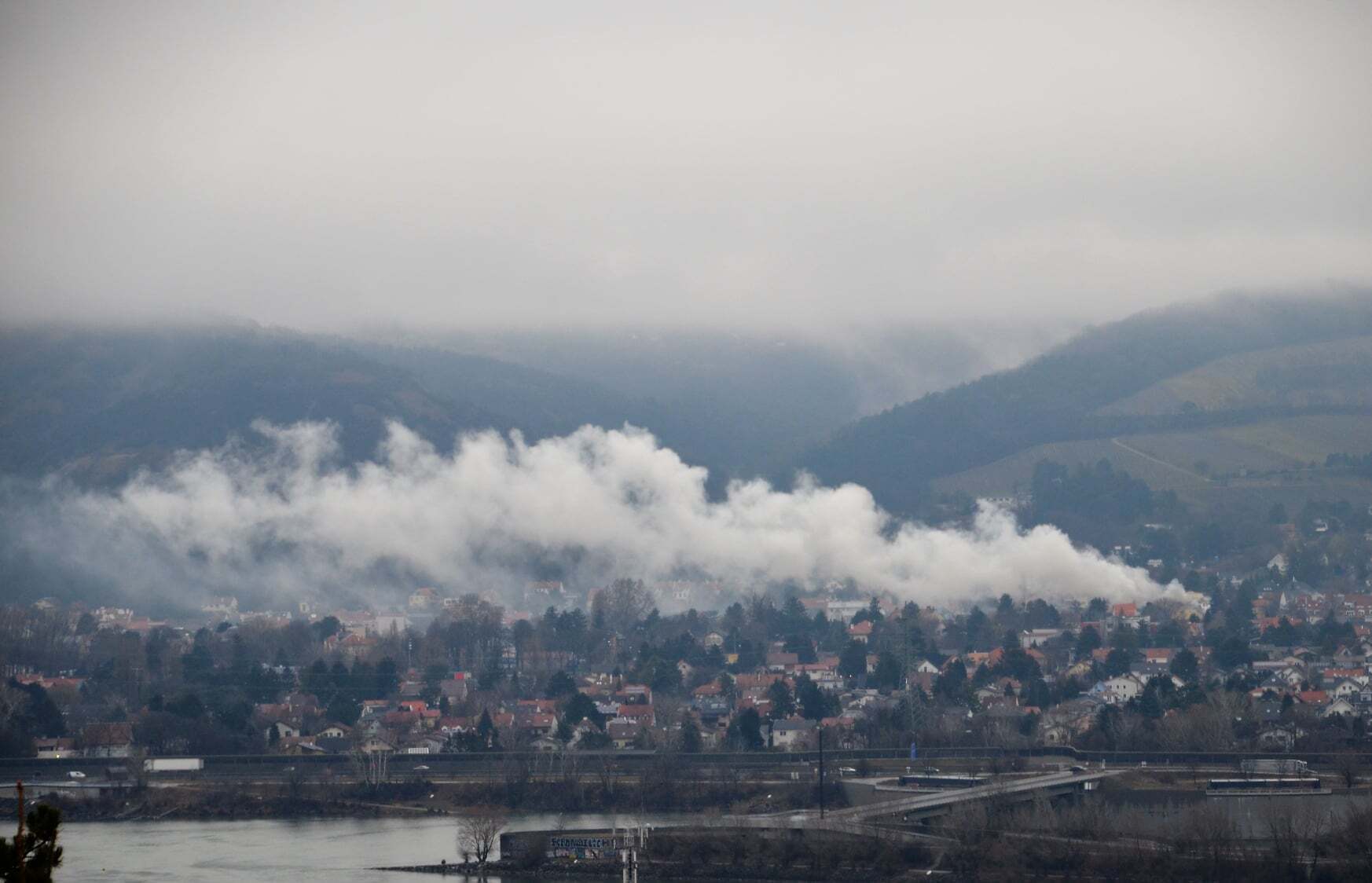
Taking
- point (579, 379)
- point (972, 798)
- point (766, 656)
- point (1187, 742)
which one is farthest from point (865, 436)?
point (972, 798)

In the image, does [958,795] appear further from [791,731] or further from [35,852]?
[35,852]

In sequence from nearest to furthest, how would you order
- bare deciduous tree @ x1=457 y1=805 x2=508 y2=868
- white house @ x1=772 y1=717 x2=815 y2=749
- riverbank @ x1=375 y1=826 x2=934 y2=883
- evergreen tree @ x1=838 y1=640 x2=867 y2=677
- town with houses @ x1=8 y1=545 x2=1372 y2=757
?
riverbank @ x1=375 y1=826 x2=934 y2=883, bare deciduous tree @ x1=457 y1=805 x2=508 y2=868, town with houses @ x1=8 y1=545 x2=1372 y2=757, white house @ x1=772 y1=717 x2=815 y2=749, evergreen tree @ x1=838 y1=640 x2=867 y2=677

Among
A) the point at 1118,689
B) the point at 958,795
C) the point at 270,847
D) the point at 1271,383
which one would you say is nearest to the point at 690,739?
the point at 958,795

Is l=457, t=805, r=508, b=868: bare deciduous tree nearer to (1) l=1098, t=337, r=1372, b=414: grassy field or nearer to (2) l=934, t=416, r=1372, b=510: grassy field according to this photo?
(2) l=934, t=416, r=1372, b=510: grassy field

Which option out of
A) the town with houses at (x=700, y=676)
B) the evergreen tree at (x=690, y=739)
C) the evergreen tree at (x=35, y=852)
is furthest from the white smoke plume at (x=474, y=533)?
the evergreen tree at (x=35, y=852)

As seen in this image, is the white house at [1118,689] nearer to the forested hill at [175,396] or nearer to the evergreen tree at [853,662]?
the evergreen tree at [853,662]

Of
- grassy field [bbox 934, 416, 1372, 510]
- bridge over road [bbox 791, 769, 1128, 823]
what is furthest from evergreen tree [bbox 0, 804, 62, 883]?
grassy field [bbox 934, 416, 1372, 510]

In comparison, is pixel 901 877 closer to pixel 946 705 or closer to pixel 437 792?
pixel 437 792
